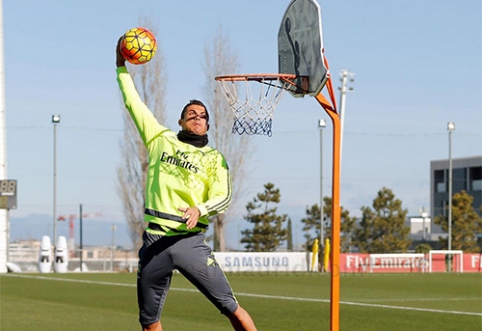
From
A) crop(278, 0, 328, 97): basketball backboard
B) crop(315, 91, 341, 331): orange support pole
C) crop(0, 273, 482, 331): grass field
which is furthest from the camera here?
crop(0, 273, 482, 331): grass field

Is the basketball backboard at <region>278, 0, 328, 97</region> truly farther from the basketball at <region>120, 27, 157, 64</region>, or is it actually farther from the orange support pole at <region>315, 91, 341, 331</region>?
the basketball at <region>120, 27, 157, 64</region>

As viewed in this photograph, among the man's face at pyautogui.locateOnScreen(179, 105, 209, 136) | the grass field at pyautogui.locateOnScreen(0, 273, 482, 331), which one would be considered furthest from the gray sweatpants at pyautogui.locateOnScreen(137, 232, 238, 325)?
the grass field at pyautogui.locateOnScreen(0, 273, 482, 331)

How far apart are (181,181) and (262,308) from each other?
1027cm

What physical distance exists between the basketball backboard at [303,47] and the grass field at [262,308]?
13.7 feet

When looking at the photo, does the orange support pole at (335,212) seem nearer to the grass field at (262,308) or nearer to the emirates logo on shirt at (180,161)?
the emirates logo on shirt at (180,161)

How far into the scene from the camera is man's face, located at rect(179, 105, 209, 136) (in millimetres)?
7613

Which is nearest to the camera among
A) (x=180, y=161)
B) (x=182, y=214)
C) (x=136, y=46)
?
(x=182, y=214)

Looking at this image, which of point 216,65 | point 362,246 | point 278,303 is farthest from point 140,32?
point 362,246

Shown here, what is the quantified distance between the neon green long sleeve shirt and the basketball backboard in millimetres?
2366

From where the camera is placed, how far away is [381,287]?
87.9ft

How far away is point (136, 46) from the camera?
8.16 meters

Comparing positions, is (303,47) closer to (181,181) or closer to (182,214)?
(181,181)

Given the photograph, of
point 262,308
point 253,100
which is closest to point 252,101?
point 253,100

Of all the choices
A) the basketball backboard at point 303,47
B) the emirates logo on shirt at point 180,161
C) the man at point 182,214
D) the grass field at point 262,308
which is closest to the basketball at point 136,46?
the man at point 182,214
